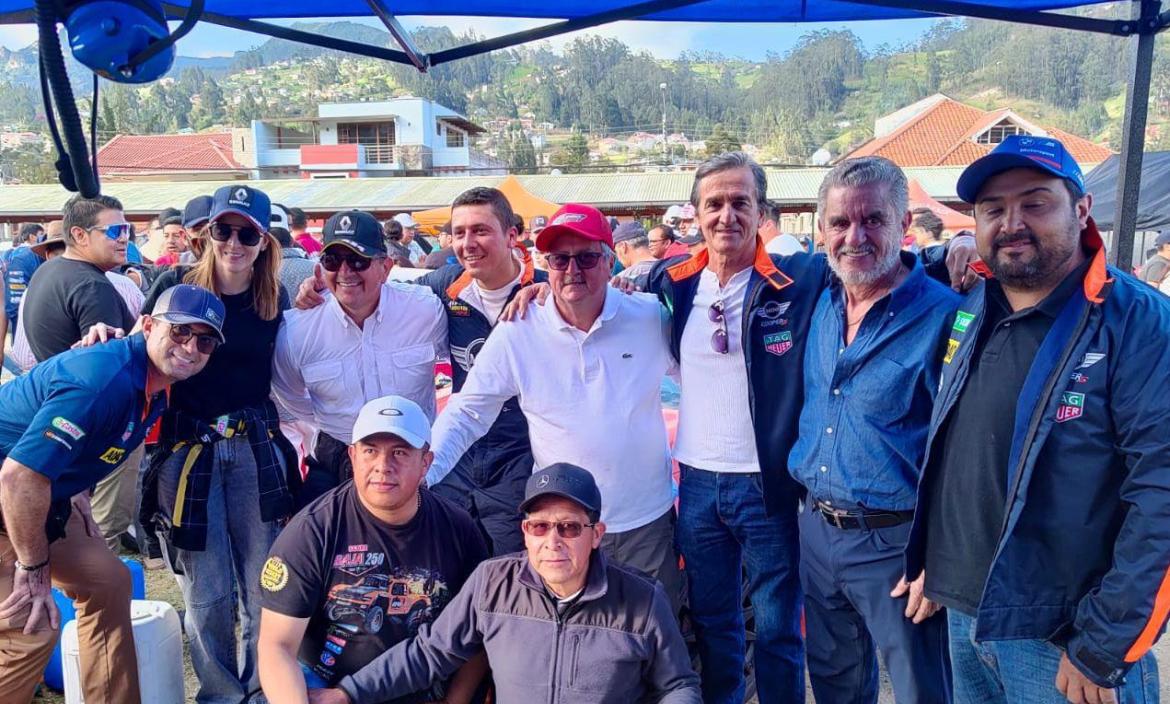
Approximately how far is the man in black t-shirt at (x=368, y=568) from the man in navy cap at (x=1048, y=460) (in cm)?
162

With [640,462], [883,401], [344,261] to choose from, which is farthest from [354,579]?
[883,401]

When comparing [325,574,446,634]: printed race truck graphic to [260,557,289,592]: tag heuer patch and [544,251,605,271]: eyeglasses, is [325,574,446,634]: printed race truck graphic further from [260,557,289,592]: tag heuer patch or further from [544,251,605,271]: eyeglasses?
[544,251,605,271]: eyeglasses

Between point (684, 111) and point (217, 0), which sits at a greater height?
point (684, 111)

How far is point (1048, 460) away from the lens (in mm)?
1980

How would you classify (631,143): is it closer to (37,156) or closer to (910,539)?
(37,156)

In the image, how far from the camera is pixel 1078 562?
77.5 inches

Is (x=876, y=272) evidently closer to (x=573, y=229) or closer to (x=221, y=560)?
(x=573, y=229)

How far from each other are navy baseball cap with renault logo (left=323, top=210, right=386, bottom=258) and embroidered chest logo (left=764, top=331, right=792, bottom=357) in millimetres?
1701

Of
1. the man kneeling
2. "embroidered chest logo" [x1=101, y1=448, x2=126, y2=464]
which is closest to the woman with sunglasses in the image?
"embroidered chest logo" [x1=101, y1=448, x2=126, y2=464]

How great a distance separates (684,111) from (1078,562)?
614 ft

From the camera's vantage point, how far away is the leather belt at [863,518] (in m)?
2.46

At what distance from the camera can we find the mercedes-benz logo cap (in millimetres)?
2770

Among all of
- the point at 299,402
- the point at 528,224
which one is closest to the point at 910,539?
the point at 299,402

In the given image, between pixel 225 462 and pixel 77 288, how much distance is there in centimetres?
191
